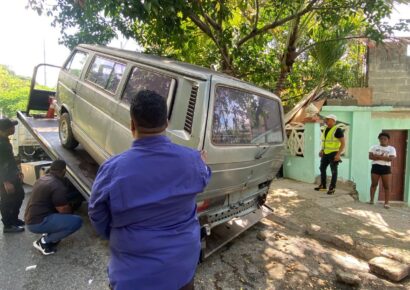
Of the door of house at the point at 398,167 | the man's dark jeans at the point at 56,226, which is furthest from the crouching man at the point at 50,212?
the door of house at the point at 398,167

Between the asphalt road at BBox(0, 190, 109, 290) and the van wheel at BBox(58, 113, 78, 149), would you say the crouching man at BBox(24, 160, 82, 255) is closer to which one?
the asphalt road at BBox(0, 190, 109, 290)

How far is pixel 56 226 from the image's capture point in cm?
404

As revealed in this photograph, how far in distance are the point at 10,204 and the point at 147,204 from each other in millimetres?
3893

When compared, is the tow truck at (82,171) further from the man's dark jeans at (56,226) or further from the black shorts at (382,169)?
the black shorts at (382,169)

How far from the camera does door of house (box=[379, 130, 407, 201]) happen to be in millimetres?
10195

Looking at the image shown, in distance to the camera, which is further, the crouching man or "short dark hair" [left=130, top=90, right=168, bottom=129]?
the crouching man

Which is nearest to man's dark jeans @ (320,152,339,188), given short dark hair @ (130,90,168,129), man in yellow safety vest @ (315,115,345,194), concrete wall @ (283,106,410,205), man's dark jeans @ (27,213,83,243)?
man in yellow safety vest @ (315,115,345,194)

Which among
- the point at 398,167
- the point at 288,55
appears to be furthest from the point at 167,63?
the point at 398,167

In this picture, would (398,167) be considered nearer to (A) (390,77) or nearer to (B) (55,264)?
(A) (390,77)

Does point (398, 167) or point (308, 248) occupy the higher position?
point (398, 167)

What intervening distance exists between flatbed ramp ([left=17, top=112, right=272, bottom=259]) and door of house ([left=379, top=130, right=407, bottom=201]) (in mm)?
6632

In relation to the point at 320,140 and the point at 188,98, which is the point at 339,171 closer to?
the point at 320,140

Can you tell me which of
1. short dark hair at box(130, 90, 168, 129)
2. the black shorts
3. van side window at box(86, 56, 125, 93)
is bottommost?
the black shorts

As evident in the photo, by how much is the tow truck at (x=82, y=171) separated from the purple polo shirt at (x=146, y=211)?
1949mm
